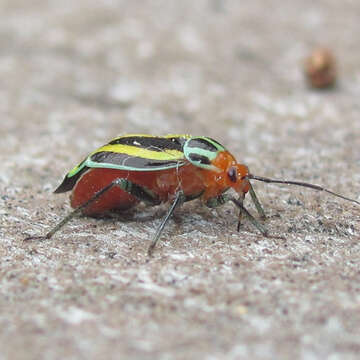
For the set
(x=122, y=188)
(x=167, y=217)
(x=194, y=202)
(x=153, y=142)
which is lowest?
(x=194, y=202)

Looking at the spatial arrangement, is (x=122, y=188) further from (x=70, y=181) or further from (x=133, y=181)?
(x=70, y=181)

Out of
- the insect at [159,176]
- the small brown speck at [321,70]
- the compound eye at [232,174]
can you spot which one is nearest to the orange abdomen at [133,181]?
the insect at [159,176]

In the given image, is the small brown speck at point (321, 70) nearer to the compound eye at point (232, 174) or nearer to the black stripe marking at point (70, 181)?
the compound eye at point (232, 174)

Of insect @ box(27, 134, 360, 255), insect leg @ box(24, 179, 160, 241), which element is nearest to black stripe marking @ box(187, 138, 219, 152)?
insect @ box(27, 134, 360, 255)

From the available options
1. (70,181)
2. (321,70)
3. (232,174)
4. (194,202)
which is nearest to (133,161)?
(70,181)

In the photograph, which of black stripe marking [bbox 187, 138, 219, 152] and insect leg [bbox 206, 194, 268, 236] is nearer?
insect leg [bbox 206, 194, 268, 236]

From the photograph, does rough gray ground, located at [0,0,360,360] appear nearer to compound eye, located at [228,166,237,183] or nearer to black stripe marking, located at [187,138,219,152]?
compound eye, located at [228,166,237,183]

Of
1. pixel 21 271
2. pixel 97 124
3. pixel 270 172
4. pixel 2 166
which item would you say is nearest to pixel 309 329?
pixel 21 271
